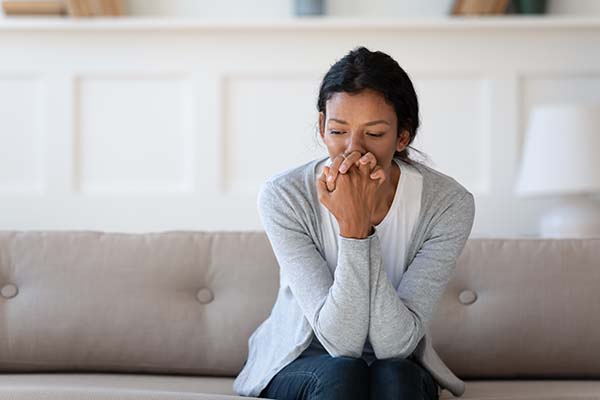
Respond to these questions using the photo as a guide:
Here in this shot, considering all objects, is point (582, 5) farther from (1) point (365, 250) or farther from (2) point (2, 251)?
(2) point (2, 251)

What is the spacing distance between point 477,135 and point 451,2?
0.41 m

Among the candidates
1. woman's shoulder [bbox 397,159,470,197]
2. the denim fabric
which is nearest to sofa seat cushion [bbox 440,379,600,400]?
the denim fabric

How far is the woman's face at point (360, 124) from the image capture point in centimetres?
160

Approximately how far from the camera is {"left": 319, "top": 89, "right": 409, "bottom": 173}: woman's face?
1.60m

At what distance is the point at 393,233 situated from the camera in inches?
67.1

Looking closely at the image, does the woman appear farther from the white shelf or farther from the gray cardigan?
the white shelf

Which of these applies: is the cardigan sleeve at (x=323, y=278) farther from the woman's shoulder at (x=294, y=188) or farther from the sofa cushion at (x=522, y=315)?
the sofa cushion at (x=522, y=315)

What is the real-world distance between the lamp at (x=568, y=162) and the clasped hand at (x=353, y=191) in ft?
3.81

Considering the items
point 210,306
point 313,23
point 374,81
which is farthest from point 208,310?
point 313,23

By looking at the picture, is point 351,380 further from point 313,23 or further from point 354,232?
point 313,23

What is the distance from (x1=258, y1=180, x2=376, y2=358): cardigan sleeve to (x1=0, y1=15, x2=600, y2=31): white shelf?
1.20 meters

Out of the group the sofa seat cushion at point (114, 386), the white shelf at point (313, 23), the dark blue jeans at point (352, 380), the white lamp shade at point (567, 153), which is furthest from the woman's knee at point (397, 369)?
the white shelf at point (313, 23)

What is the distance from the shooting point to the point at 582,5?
2.88 m

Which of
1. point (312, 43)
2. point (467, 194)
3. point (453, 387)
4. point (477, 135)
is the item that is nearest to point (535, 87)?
point (477, 135)
